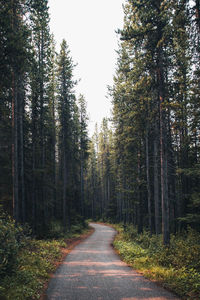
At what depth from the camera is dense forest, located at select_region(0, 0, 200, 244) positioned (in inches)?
433

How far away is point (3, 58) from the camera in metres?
10.6

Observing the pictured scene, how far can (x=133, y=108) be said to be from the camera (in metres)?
17.9

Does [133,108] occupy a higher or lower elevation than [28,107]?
lower

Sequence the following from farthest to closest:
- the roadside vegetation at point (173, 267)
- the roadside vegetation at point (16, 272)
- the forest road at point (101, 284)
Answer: the roadside vegetation at point (173, 267), the forest road at point (101, 284), the roadside vegetation at point (16, 272)

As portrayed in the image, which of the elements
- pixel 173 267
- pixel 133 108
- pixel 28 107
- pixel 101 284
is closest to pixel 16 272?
pixel 101 284

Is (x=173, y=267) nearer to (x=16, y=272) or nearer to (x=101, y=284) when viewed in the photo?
(x=101, y=284)

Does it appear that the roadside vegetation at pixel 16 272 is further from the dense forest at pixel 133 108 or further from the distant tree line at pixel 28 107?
the distant tree line at pixel 28 107

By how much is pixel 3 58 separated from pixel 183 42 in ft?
29.9

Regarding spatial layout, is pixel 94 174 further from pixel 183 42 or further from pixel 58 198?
pixel 183 42

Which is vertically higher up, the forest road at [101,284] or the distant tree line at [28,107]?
the distant tree line at [28,107]

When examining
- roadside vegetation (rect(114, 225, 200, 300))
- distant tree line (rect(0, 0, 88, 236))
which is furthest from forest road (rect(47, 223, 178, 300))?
distant tree line (rect(0, 0, 88, 236))

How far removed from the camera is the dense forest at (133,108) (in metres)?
11.0

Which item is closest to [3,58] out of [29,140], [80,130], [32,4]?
[32,4]

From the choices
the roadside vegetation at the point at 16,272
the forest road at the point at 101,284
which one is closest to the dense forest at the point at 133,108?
the roadside vegetation at the point at 16,272
